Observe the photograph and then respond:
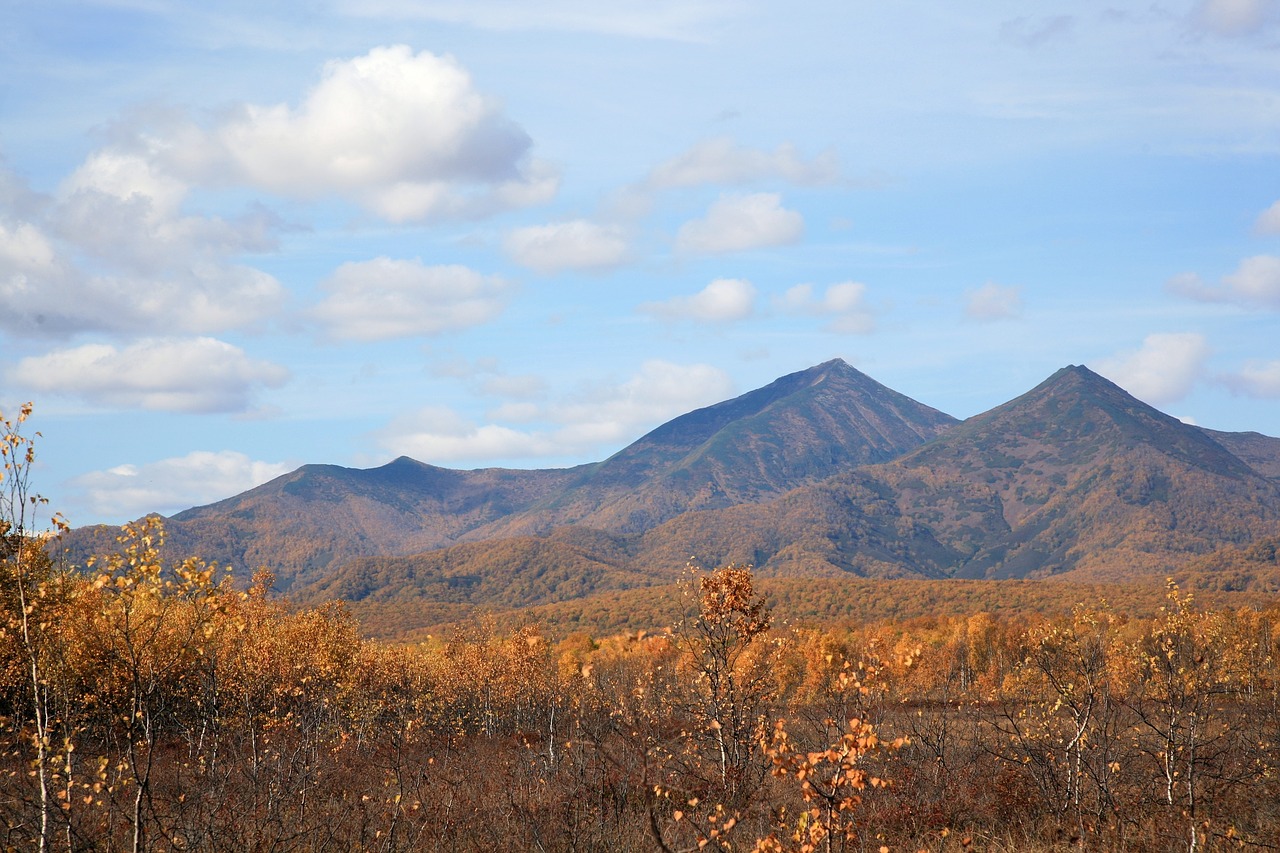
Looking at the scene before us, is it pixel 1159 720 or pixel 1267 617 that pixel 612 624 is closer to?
pixel 1267 617

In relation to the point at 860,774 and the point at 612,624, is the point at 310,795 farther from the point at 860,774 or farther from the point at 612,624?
the point at 612,624

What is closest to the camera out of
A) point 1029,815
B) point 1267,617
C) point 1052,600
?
point 1029,815

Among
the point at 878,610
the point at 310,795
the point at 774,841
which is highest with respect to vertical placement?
the point at 774,841

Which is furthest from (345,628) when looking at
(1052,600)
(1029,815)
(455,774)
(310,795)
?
(1052,600)

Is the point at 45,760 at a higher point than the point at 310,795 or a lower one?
higher

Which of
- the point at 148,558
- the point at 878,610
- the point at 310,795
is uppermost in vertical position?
the point at 148,558

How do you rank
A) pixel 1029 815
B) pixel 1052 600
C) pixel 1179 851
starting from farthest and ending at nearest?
pixel 1052 600, pixel 1029 815, pixel 1179 851

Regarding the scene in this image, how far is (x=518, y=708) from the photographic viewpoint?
69125 mm

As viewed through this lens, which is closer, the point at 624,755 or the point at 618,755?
the point at 624,755

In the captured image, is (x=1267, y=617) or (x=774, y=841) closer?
(x=774, y=841)

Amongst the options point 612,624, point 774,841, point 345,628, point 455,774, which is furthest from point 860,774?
point 612,624

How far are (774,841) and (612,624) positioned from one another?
184m

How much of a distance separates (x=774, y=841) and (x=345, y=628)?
4234 cm

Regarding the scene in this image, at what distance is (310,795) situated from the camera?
2630 centimetres
